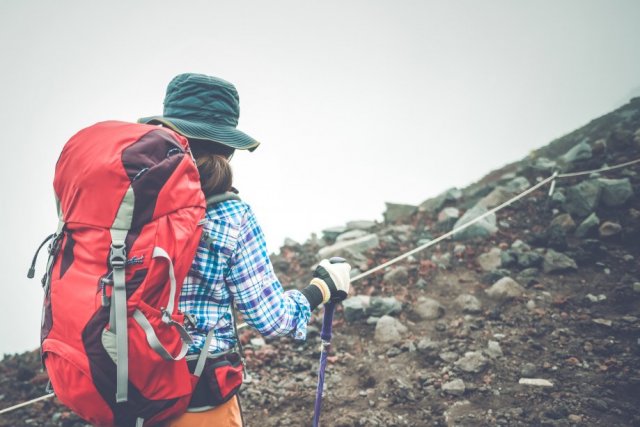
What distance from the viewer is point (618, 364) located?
4.55 m

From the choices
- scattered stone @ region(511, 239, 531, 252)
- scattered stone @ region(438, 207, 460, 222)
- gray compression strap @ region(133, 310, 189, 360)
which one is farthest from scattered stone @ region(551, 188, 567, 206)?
gray compression strap @ region(133, 310, 189, 360)

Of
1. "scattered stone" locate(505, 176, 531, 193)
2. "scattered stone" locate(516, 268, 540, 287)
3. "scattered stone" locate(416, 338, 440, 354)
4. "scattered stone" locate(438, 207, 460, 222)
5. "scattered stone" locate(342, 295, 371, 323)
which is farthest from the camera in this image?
"scattered stone" locate(505, 176, 531, 193)

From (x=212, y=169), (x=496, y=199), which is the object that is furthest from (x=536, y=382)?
(x=496, y=199)

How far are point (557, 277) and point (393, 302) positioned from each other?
3232mm

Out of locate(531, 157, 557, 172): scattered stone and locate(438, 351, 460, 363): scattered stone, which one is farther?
locate(531, 157, 557, 172): scattered stone

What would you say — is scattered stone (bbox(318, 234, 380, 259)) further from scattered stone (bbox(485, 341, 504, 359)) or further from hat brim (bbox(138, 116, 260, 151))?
hat brim (bbox(138, 116, 260, 151))

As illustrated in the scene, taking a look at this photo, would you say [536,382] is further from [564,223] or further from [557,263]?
[564,223]

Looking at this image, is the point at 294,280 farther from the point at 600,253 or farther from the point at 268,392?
the point at 600,253

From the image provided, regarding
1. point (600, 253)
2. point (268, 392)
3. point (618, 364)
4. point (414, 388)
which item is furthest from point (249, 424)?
point (600, 253)

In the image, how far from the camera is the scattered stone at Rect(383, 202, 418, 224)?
1289 centimetres

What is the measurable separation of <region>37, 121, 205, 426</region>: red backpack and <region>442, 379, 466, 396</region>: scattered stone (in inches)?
161

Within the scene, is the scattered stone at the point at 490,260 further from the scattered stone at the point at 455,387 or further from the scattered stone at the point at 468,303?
the scattered stone at the point at 455,387

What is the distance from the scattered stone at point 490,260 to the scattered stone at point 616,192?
2649 millimetres

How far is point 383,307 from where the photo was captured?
6957 millimetres
